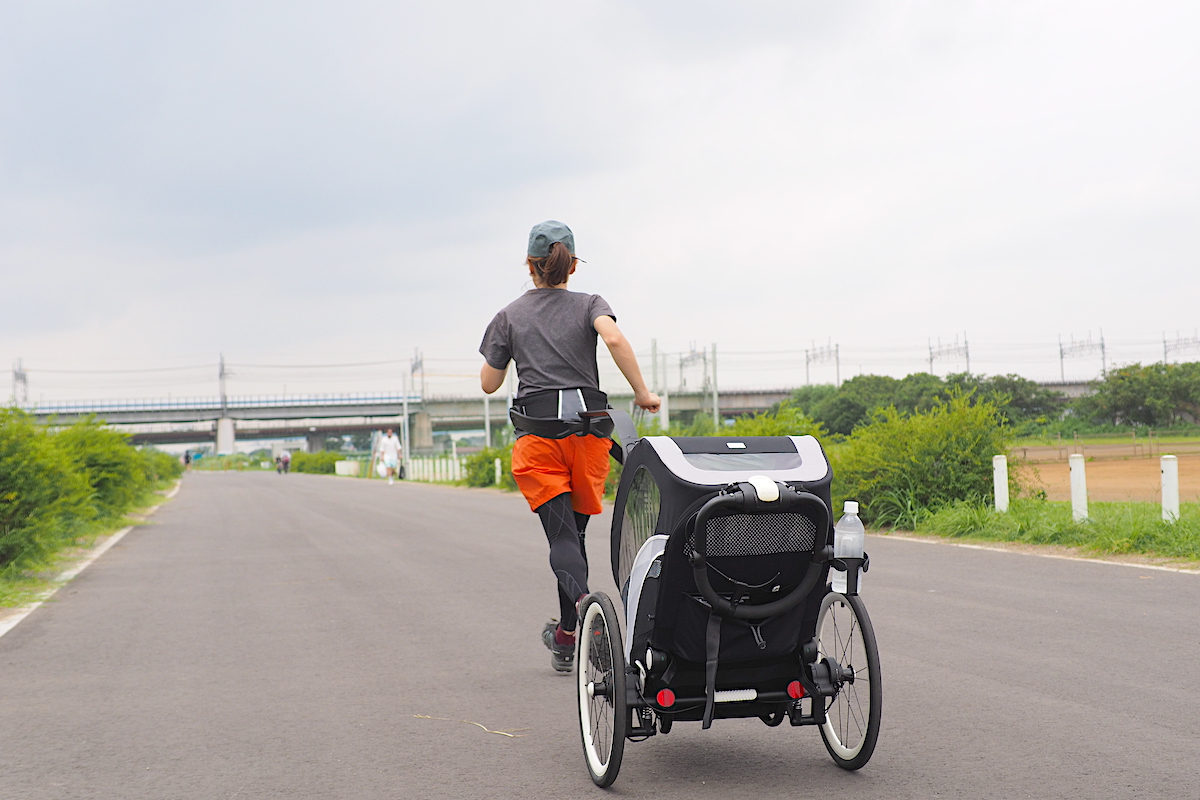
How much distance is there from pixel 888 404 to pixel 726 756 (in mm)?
10915

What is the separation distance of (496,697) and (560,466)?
45.3 inches

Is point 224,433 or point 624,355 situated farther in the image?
point 224,433

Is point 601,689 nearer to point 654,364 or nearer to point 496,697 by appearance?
point 496,697

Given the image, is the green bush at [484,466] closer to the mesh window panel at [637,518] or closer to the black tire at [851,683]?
the mesh window panel at [637,518]

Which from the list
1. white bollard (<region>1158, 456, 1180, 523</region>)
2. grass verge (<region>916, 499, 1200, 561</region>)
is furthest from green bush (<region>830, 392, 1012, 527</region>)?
white bollard (<region>1158, 456, 1180, 523</region>)

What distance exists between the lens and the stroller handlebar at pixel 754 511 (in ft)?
10.7

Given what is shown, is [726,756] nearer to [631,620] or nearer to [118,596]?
[631,620]

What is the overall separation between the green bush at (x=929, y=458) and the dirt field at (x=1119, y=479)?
0.66 m

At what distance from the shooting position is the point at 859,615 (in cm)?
352

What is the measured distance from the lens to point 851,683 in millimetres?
3590

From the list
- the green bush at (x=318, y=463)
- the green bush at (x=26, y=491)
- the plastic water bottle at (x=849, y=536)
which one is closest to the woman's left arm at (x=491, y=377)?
the plastic water bottle at (x=849, y=536)

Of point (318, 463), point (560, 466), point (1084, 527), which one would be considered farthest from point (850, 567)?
point (318, 463)

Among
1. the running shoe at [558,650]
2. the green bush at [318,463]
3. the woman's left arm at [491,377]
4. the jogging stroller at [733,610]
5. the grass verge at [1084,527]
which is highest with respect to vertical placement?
the woman's left arm at [491,377]

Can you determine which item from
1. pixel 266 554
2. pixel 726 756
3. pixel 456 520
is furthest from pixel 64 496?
pixel 726 756
